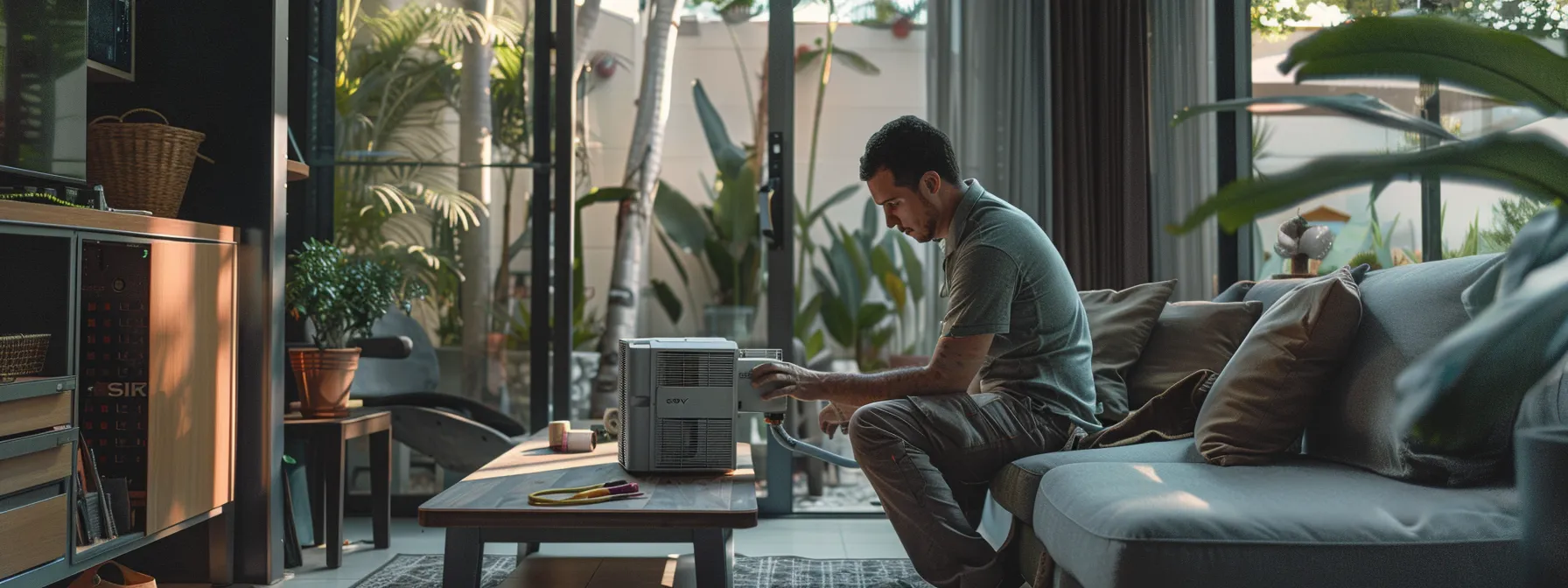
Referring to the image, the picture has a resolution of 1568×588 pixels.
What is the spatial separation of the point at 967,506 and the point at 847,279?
6.71 feet

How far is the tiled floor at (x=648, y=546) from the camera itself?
10.6 feet

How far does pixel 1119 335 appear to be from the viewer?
296 cm

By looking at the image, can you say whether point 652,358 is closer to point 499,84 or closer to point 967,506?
point 967,506

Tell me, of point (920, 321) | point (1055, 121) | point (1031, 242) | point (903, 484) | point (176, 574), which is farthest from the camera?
point (920, 321)

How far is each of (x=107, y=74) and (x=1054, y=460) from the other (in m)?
2.44

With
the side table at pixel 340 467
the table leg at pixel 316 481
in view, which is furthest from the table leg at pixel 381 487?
the table leg at pixel 316 481

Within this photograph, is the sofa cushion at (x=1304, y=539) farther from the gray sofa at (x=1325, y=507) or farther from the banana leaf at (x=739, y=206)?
the banana leaf at (x=739, y=206)

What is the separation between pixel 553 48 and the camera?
13.5 ft

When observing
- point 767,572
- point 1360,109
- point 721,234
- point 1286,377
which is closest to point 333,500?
point 767,572

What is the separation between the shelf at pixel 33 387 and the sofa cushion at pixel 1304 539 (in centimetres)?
192

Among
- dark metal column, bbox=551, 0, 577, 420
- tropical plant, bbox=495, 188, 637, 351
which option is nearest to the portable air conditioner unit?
dark metal column, bbox=551, 0, 577, 420

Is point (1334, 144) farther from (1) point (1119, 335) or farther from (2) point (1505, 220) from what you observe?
(1) point (1119, 335)

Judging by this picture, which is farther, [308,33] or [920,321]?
[920,321]

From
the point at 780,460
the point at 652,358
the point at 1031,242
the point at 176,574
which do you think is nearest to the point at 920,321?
the point at 780,460
